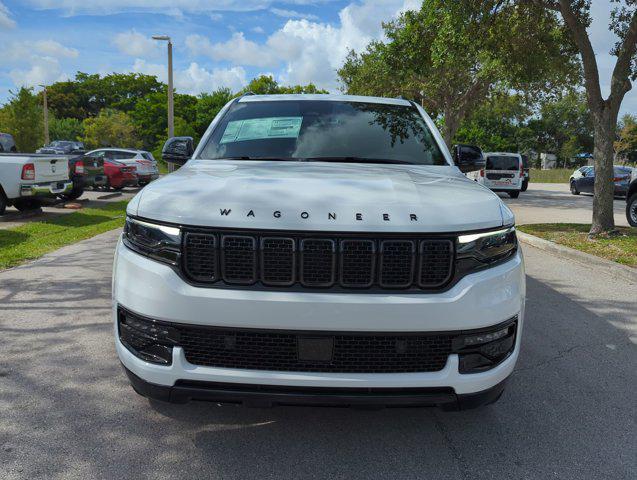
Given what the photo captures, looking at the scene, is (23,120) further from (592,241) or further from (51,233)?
(592,241)

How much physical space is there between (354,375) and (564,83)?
79.0 ft

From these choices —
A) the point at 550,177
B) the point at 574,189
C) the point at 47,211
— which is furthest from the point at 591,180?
the point at 550,177

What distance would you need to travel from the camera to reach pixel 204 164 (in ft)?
11.9

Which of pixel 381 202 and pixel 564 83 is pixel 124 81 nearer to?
pixel 564 83

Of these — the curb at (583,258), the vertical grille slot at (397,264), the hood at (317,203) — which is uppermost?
the hood at (317,203)

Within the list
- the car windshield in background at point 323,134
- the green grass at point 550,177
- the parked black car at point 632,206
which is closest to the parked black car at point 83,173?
the car windshield in background at point 323,134

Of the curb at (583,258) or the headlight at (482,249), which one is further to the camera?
the curb at (583,258)

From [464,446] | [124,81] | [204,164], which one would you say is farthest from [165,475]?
[124,81]

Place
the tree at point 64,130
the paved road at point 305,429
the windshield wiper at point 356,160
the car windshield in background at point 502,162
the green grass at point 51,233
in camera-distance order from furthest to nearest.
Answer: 1. the tree at point 64,130
2. the car windshield in background at point 502,162
3. the green grass at point 51,233
4. the windshield wiper at point 356,160
5. the paved road at point 305,429

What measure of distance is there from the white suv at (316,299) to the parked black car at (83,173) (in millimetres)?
12471

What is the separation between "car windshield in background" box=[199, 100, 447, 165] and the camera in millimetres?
3854

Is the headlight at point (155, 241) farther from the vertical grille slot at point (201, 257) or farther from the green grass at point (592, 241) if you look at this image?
the green grass at point (592, 241)

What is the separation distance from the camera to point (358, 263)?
247cm

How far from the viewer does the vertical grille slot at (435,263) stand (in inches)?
98.4
